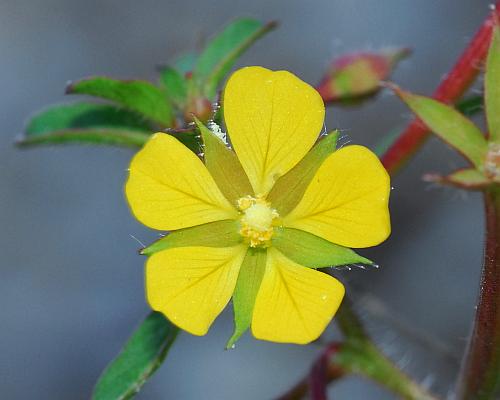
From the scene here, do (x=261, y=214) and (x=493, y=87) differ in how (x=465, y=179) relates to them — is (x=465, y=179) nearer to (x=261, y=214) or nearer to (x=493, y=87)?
(x=493, y=87)

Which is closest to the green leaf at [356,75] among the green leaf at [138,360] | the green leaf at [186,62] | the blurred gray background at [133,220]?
the green leaf at [186,62]

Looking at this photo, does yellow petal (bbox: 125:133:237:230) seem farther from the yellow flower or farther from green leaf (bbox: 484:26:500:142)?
green leaf (bbox: 484:26:500:142)

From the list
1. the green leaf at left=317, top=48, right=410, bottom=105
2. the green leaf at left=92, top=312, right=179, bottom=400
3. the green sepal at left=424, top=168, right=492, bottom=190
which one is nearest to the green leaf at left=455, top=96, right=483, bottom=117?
the green leaf at left=317, top=48, right=410, bottom=105

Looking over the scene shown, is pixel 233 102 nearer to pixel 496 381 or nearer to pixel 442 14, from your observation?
pixel 496 381

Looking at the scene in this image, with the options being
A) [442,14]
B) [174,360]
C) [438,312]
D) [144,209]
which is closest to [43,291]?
[174,360]

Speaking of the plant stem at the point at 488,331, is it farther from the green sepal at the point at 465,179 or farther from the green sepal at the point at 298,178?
the green sepal at the point at 298,178

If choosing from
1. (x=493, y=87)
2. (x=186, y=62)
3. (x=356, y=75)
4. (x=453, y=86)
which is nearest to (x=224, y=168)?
(x=493, y=87)

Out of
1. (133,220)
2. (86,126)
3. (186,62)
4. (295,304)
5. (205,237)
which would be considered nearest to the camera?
(295,304)
